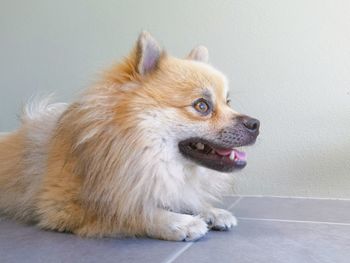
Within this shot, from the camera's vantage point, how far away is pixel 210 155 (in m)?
1.40

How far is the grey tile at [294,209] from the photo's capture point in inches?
62.2

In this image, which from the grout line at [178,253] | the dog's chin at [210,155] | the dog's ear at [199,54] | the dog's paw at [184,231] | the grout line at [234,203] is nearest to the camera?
the grout line at [178,253]

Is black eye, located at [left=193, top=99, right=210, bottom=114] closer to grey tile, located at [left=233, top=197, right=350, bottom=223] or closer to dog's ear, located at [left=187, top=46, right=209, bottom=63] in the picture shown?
dog's ear, located at [left=187, top=46, right=209, bottom=63]

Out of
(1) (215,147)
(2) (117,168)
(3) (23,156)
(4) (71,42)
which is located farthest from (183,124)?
(4) (71,42)

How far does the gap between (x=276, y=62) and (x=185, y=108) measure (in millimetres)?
751

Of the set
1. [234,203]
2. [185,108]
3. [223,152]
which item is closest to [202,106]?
[185,108]

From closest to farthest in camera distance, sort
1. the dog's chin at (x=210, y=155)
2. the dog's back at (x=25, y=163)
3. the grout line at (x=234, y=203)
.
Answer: the dog's chin at (x=210, y=155), the dog's back at (x=25, y=163), the grout line at (x=234, y=203)

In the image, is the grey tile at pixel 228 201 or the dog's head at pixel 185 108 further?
the grey tile at pixel 228 201

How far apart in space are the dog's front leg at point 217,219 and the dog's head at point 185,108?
16cm

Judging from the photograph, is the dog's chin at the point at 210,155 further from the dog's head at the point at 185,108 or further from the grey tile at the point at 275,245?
the grey tile at the point at 275,245

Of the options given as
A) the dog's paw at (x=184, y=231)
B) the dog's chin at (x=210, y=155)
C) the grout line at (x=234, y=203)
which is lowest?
the grout line at (x=234, y=203)

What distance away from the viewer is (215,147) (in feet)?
4.55

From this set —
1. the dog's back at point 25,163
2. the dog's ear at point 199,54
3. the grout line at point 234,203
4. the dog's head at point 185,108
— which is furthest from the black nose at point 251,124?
the dog's back at point 25,163

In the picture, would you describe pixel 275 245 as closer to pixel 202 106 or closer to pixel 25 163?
pixel 202 106
